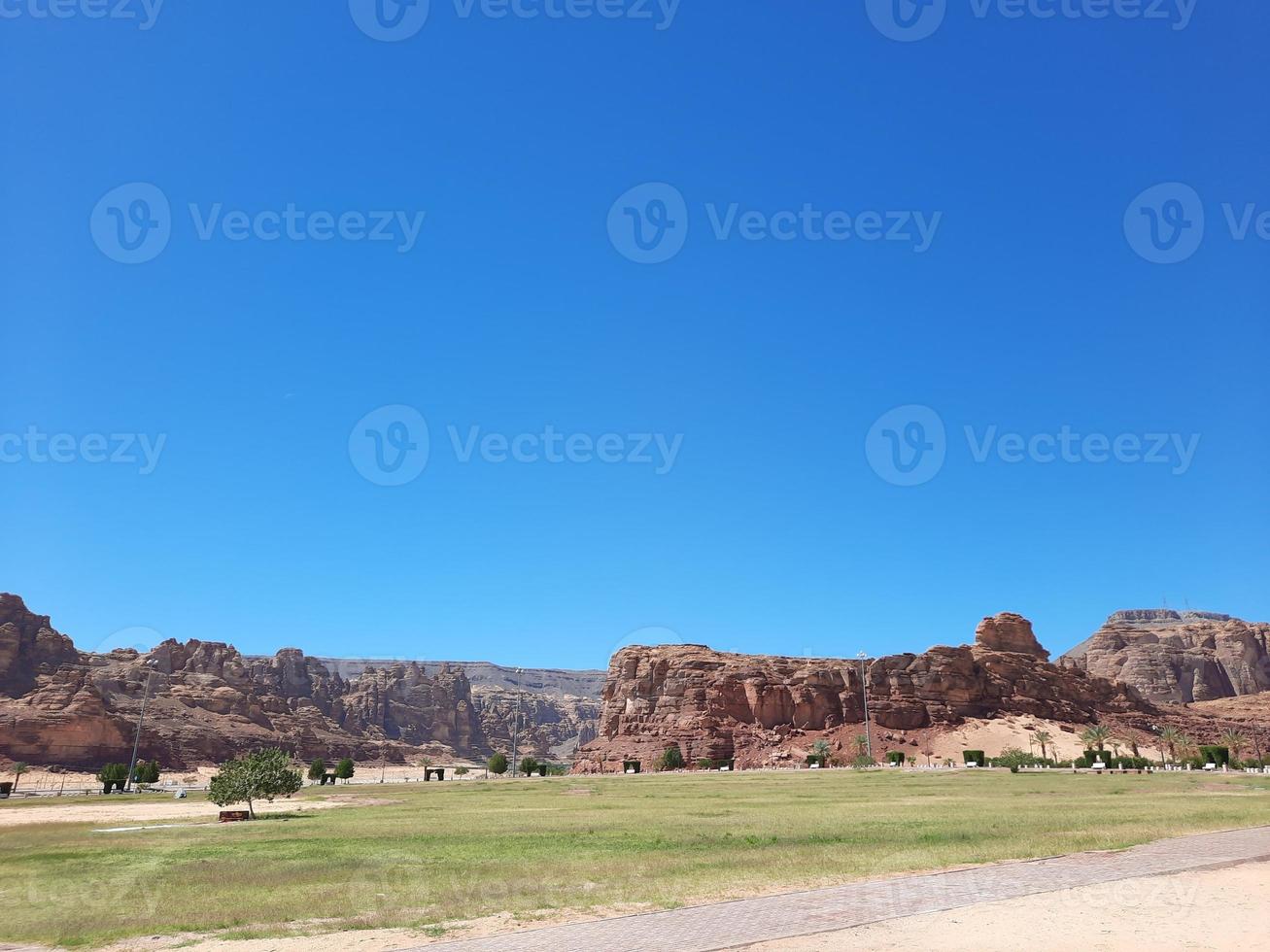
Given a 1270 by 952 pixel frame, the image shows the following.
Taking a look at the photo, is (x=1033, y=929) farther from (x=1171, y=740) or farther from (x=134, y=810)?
(x=1171, y=740)

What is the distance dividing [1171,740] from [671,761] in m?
57.0

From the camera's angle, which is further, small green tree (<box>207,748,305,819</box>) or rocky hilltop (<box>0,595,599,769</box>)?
rocky hilltop (<box>0,595,599,769</box>)

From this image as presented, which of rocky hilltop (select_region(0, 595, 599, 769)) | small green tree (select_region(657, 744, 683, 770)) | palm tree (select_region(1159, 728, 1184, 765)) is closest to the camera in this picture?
palm tree (select_region(1159, 728, 1184, 765))

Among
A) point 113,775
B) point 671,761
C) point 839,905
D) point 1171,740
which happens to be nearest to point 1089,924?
point 839,905

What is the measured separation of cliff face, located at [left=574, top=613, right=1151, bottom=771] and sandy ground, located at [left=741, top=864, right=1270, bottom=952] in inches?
4356

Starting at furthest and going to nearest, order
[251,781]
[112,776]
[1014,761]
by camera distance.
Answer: [112,776] < [1014,761] < [251,781]

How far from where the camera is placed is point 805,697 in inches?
5089

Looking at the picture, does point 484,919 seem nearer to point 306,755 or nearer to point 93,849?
point 93,849

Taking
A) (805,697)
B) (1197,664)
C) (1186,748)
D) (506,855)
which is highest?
(1197,664)

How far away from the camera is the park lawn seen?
14789 mm

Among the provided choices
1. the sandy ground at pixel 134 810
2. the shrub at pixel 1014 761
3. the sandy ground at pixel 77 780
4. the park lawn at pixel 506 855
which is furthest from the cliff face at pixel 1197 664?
the sandy ground at pixel 134 810

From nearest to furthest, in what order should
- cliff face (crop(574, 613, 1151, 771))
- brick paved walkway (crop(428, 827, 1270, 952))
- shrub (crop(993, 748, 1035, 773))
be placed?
brick paved walkway (crop(428, 827, 1270, 952)) < shrub (crop(993, 748, 1035, 773)) < cliff face (crop(574, 613, 1151, 771))

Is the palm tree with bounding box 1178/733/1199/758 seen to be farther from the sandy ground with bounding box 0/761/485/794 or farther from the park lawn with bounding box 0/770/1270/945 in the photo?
the sandy ground with bounding box 0/761/485/794

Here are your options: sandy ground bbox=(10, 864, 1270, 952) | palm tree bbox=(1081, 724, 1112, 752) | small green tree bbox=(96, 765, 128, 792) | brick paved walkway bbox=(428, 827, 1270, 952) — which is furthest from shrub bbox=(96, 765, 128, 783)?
palm tree bbox=(1081, 724, 1112, 752)
